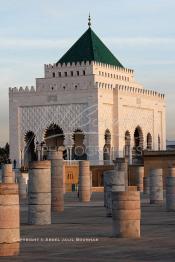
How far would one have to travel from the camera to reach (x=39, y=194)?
55.4ft

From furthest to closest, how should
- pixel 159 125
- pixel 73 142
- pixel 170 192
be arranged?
pixel 159 125 → pixel 73 142 → pixel 170 192

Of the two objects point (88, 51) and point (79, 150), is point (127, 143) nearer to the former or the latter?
point (79, 150)

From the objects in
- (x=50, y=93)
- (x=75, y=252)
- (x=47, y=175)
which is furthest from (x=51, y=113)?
(x=75, y=252)

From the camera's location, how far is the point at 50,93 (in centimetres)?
7056

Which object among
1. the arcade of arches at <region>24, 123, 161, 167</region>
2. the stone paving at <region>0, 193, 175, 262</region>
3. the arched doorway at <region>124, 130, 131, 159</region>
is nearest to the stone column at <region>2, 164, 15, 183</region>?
the stone paving at <region>0, 193, 175, 262</region>

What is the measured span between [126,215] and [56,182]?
381 inches

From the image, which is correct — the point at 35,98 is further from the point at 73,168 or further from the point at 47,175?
the point at 47,175

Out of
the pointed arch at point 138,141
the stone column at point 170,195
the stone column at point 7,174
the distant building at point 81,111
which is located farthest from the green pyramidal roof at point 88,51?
the stone column at point 170,195

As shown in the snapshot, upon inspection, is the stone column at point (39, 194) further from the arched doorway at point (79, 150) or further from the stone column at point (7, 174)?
the arched doorway at point (79, 150)

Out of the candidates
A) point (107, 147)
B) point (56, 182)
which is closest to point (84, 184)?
point (56, 182)

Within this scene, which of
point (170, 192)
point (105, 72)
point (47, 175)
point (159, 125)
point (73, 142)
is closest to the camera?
point (47, 175)

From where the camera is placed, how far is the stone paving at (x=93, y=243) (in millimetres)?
9719

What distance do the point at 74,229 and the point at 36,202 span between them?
2.44m

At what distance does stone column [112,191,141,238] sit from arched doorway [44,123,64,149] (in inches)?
2277
